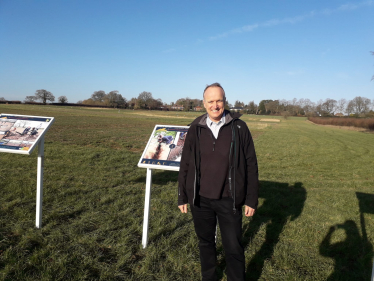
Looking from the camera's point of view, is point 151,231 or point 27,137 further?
point 151,231

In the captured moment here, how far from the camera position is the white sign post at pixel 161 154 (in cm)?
353

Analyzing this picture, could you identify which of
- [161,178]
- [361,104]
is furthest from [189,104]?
[161,178]

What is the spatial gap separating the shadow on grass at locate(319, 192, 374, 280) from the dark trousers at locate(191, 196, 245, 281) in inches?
61.8

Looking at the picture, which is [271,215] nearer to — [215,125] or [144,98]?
[215,125]

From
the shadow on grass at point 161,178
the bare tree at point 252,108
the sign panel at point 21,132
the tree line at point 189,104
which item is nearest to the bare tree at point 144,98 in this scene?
the tree line at point 189,104

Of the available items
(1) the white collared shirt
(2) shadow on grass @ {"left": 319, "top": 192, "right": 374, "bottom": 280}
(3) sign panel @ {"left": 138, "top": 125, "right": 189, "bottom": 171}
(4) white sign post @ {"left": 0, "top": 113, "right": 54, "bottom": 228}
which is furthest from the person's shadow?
(4) white sign post @ {"left": 0, "top": 113, "right": 54, "bottom": 228}

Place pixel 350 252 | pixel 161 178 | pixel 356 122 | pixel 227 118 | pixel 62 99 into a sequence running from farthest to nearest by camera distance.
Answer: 1. pixel 62 99
2. pixel 356 122
3. pixel 161 178
4. pixel 350 252
5. pixel 227 118

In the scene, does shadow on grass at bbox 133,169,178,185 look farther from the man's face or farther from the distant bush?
the distant bush

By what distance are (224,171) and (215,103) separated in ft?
2.21

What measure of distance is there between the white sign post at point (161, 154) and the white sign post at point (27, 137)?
1.69 metres

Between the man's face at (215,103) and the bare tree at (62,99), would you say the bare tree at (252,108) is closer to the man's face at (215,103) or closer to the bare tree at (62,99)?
the bare tree at (62,99)

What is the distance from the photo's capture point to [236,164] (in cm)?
236

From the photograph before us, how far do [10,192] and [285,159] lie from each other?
11431 mm

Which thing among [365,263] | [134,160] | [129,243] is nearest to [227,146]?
[129,243]
